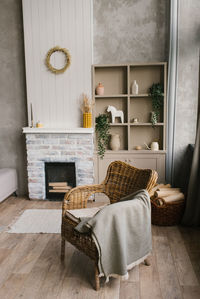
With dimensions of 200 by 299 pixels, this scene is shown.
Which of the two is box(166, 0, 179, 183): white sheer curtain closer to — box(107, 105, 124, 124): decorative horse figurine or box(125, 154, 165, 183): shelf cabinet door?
box(125, 154, 165, 183): shelf cabinet door

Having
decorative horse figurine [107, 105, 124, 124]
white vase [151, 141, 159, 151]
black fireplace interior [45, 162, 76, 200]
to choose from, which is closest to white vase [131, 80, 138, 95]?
decorative horse figurine [107, 105, 124, 124]

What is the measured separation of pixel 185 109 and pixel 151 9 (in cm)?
152

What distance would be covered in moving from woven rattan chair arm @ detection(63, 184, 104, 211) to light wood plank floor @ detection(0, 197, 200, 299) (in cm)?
48

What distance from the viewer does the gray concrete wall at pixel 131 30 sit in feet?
13.7

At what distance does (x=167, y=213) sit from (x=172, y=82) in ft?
6.20

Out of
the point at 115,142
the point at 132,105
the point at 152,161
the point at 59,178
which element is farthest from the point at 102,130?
the point at 59,178

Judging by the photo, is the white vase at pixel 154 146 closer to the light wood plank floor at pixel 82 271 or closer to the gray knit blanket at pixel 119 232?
the light wood plank floor at pixel 82 271

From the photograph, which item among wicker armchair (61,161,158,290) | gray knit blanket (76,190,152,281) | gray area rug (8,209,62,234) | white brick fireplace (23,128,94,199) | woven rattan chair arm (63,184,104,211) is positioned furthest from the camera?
white brick fireplace (23,128,94,199)

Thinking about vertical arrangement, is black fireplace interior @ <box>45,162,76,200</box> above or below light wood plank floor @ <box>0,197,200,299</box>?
above

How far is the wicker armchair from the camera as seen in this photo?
2.39 m

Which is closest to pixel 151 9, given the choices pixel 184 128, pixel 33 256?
pixel 184 128

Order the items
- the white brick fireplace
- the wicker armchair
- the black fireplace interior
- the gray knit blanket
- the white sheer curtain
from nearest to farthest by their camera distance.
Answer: the gray knit blanket < the wicker armchair < the white sheer curtain < the white brick fireplace < the black fireplace interior

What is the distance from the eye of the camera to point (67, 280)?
2348mm

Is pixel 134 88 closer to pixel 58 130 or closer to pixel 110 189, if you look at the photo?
pixel 58 130
